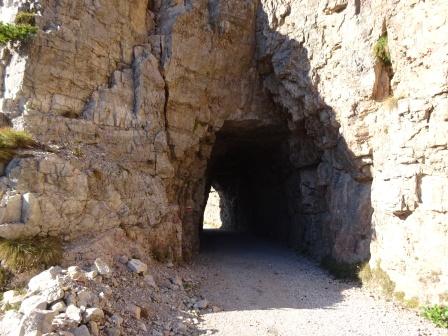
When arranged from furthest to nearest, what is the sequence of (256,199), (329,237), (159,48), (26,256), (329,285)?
1. (256,199)
2. (329,237)
3. (159,48)
4. (329,285)
5. (26,256)

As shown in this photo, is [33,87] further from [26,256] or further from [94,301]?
[94,301]

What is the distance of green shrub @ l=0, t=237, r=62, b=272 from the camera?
30.3ft

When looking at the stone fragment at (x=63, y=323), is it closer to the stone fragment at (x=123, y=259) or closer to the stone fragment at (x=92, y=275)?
the stone fragment at (x=92, y=275)

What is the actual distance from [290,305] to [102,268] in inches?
217

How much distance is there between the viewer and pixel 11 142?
10.6 metres

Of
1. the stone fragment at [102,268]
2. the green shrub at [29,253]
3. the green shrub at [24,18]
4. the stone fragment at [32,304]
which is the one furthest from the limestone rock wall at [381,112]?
the green shrub at [29,253]

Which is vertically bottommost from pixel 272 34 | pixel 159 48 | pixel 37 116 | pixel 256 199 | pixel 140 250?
pixel 140 250

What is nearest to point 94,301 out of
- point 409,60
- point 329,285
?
point 329,285

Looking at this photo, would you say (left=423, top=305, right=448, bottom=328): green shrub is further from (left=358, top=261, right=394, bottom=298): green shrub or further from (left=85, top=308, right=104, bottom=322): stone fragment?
(left=85, top=308, right=104, bottom=322): stone fragment

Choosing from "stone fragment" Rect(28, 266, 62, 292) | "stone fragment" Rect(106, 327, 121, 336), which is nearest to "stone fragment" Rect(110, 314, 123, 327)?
"stone fragment" Rect(106, 327, 121, 336)

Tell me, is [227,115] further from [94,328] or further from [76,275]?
[94,328]

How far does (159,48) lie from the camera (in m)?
15.1

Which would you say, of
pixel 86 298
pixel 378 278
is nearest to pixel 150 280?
pixel 86 298

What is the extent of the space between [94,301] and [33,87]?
7.52 meters
